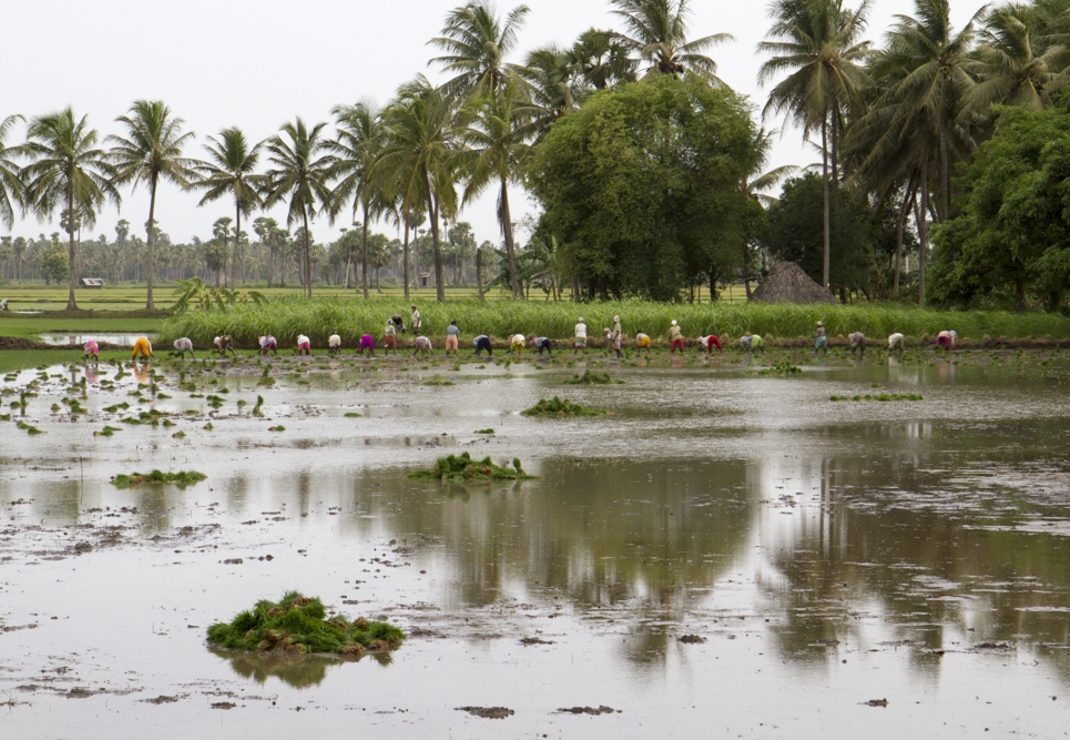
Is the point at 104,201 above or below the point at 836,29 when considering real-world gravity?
below

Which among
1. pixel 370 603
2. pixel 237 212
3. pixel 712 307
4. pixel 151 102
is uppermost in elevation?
pixel 151 102

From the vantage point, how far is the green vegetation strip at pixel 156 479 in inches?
459

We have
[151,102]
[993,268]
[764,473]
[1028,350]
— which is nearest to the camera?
[764,473]

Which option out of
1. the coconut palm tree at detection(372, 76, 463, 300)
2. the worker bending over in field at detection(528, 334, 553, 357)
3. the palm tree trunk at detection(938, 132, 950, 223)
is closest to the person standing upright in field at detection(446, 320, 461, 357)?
the worker bending over in field at detection(528, 334, 553, 357)

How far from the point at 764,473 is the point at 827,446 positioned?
8.01 ft

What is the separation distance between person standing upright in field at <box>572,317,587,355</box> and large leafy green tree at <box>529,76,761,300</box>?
1334cm

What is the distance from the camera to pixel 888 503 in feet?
35.5

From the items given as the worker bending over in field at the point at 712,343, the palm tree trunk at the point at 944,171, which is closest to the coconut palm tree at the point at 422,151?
the worker bending over in field at the point at 712,343

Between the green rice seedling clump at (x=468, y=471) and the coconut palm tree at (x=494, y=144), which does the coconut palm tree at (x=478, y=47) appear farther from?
the green rice seedling clump at (x=468, y=471)

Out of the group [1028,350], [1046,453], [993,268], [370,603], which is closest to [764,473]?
[1046,453]

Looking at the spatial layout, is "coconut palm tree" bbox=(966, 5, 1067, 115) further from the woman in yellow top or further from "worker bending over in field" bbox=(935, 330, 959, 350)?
the woman in yellow top

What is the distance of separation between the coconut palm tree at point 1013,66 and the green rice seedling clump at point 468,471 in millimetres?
37741

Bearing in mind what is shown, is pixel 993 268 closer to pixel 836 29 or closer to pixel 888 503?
pixel 836 29

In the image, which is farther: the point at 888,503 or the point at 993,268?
the point at 993,268
